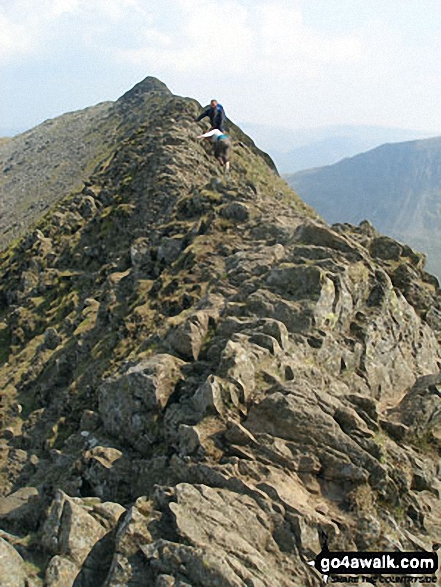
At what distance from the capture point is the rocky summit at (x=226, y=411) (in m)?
15.4

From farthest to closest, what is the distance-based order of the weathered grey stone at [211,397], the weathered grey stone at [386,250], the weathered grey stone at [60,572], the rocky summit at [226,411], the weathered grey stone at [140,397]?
the weathered grey stone at [386,250], the weathered grey stone at [140,397], the weathered grey stone at [211,397], the rocky summit at [226,411], the weathered grey stone at [60,572]

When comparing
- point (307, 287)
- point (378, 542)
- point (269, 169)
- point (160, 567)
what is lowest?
point (378, 542)

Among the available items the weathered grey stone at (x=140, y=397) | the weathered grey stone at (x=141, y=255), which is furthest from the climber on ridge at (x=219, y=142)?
the weathered grey stone at (x=140, y=397)

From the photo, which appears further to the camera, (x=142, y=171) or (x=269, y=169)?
(x=269, y=169)

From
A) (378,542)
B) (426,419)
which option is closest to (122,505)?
(378,542)

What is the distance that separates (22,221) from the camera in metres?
107

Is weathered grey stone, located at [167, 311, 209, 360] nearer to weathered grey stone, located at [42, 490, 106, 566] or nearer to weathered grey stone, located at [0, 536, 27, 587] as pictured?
weathered grey stone, located at [42, 490, 106, 566]

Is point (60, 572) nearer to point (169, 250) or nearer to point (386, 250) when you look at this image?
point (169, 250)

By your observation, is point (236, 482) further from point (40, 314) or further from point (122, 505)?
point (40, 314)

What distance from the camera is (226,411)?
1945cm

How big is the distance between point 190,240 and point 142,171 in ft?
76.2

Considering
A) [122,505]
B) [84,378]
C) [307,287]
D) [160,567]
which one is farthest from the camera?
[84,378]

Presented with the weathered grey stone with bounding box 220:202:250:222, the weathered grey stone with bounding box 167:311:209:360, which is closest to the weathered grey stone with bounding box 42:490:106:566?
the weathered grey stone with bounding box 167:311:209:360

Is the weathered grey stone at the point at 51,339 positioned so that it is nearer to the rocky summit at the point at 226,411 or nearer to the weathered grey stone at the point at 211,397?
the rocky summit at the point at 226,411
